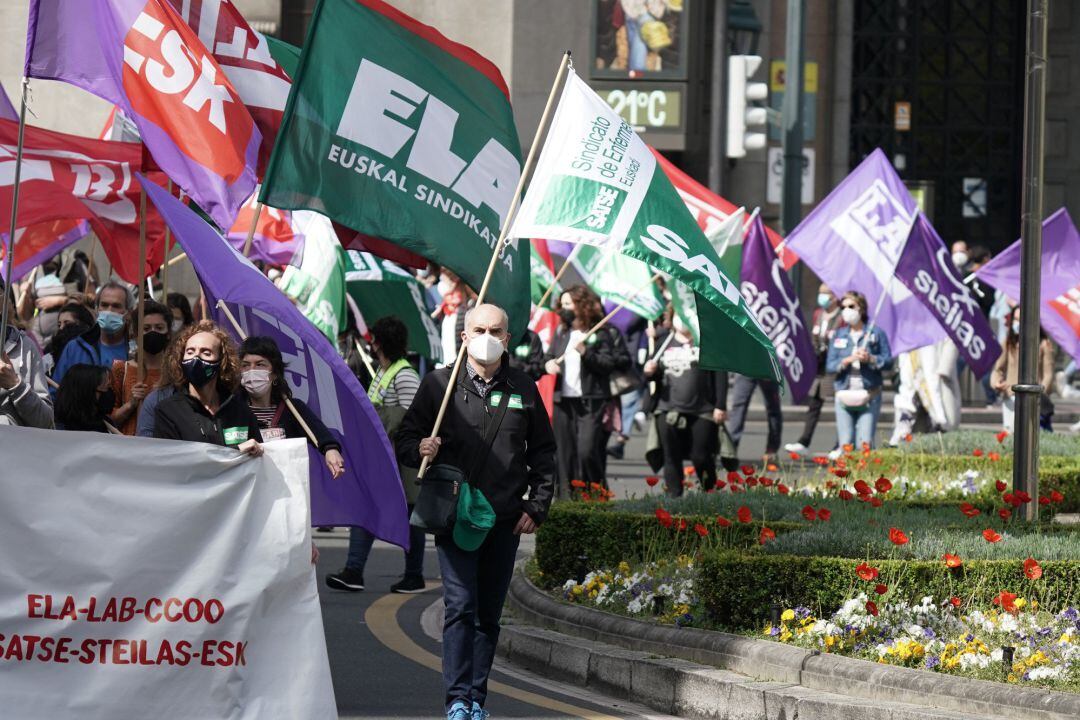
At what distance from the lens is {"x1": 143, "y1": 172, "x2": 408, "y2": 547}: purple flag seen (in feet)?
25.1

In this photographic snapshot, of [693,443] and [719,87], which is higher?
[719,87]

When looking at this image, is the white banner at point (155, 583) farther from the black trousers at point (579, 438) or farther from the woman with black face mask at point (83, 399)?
the black trousers at point (579, 438)

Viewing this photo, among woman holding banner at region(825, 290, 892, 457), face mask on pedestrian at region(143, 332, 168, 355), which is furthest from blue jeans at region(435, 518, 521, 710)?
woman holding banner at region(825, 290, 892, 457)

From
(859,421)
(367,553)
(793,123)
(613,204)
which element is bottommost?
(367,553)

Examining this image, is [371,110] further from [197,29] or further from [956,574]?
[956,574]

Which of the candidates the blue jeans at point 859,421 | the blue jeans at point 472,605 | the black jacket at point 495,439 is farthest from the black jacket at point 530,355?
the blue jeans at point 472,605

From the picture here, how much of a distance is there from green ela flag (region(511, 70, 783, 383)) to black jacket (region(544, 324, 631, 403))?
6.19m

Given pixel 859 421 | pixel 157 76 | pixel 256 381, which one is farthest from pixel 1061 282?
pixel 256 381

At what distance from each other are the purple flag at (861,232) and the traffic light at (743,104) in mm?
4778

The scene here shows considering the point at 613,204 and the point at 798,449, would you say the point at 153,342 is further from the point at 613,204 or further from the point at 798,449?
the point at 798,449

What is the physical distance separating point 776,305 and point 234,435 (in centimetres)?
946

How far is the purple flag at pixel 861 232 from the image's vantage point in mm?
16734

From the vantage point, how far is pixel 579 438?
1512 centimetres

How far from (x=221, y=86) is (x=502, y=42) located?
20018 mm
